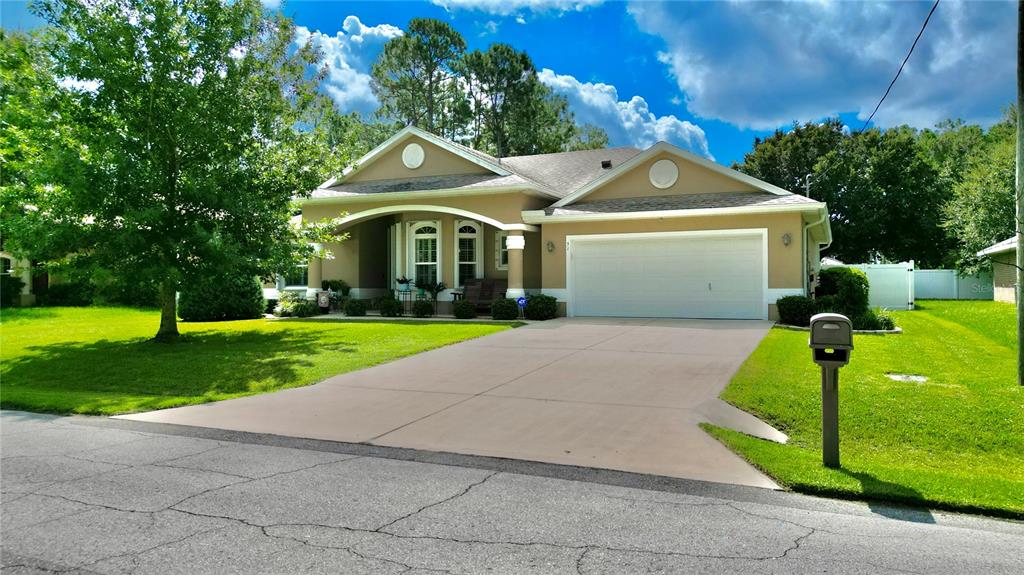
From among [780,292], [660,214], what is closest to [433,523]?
[660,214]

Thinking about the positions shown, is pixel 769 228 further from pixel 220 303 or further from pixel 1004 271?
pixel 1004 271

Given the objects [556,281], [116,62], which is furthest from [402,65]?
[116,62]

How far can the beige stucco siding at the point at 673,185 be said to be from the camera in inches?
744

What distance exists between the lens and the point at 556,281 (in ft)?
64.5

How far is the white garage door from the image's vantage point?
701 inches

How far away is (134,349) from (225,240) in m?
3.07

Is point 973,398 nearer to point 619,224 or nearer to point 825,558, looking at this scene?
point 825,558

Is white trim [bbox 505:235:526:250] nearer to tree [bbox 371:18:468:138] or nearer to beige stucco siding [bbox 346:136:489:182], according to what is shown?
beige stucco siding [bbox 346:136:489:182]

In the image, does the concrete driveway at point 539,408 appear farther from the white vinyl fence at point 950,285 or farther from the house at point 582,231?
the white vinyl fence at point 950,285

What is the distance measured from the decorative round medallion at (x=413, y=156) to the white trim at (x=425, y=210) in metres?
1.75

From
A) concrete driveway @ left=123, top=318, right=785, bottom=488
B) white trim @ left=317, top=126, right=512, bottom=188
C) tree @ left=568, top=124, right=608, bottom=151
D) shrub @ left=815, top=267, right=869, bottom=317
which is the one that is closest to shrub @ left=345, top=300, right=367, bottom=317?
white trim @ left=317, top=126, right=512, bottom=188

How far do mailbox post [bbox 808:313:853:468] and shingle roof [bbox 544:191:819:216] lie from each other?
12.6 m

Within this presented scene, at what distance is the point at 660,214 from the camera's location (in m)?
18.0

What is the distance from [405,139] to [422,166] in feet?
3.77
